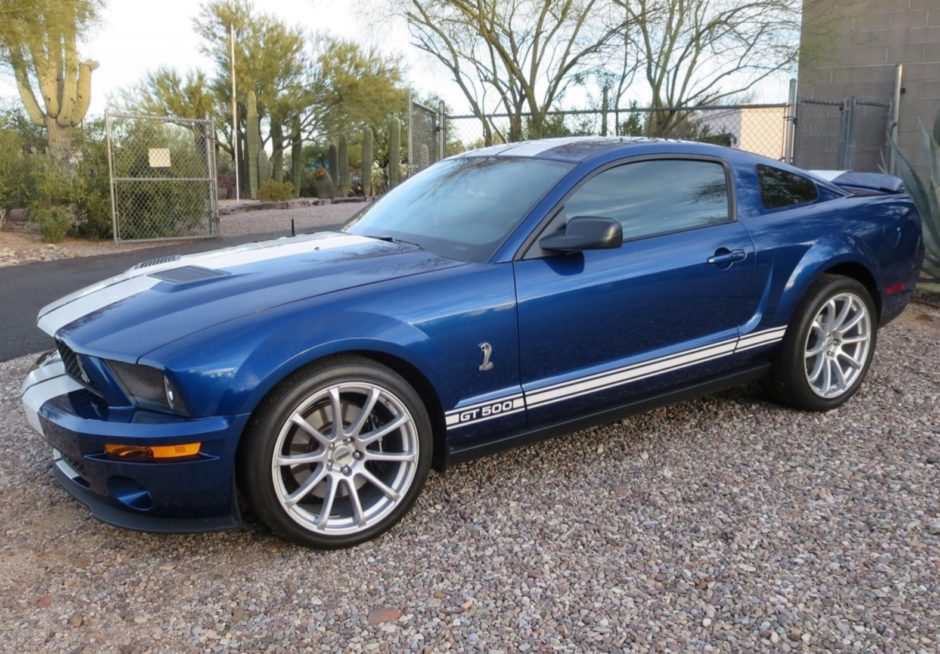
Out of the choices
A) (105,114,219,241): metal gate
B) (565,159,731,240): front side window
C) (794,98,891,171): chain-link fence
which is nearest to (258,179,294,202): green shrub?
(105,114,219,241): metal gate

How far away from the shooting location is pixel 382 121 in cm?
3681

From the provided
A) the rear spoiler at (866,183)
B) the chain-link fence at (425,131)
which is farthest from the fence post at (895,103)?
the rear spoiler at (866,183)

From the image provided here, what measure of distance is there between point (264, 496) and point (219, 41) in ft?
122

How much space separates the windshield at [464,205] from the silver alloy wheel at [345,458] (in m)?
0.79

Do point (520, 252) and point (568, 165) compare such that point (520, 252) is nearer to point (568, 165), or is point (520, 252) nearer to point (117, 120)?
point (568, 165)

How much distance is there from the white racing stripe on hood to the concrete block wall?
1180cm

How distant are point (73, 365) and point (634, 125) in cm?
1044

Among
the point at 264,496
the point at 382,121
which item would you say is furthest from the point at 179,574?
the point at 382,121

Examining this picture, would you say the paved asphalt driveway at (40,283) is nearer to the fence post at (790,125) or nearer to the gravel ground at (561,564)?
the gravel ground at (561,564)

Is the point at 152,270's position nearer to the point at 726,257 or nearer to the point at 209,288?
the point at 209,288

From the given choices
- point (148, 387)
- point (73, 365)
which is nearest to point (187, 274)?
point (73, 365)

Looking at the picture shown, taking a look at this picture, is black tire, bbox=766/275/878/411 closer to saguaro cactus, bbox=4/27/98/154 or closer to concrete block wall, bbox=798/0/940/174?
concrete block wall, bbox=798/0/940/174

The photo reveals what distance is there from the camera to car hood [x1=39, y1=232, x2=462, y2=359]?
2.92 meters

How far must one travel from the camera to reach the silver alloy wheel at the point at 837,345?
14.4ft
